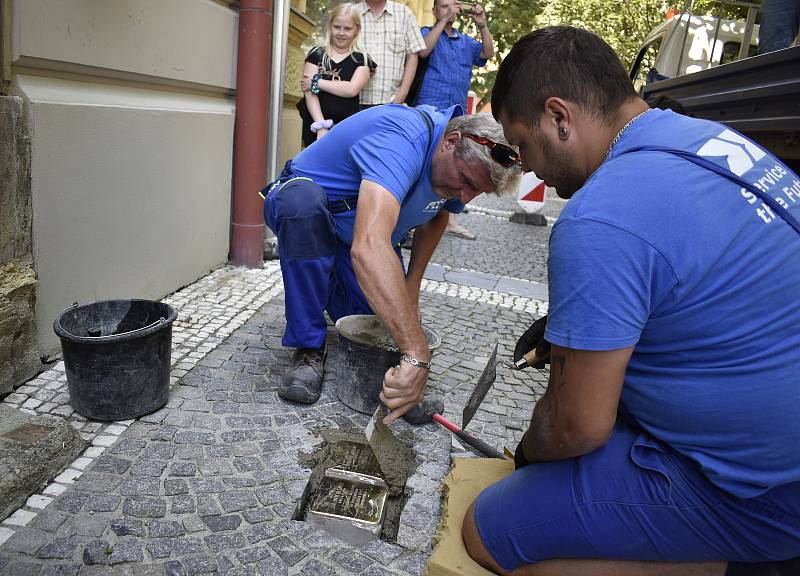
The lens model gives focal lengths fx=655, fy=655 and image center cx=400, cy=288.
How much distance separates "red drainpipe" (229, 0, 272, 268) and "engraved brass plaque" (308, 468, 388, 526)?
2706 millimetres

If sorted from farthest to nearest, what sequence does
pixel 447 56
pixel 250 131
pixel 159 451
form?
pixel 447 56 → pixel 250 131 → pixel 159 451

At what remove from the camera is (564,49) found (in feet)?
4.90

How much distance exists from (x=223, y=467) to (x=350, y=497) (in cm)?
46

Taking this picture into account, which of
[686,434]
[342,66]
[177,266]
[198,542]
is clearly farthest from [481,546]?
[342,66]

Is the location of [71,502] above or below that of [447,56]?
below

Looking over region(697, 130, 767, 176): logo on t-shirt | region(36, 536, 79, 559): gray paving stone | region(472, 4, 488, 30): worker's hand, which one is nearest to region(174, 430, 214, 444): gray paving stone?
region(36, 536, 79, 559): gray paving stone

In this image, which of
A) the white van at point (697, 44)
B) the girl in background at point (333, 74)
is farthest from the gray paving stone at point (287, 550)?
the white van at point (697, 44)

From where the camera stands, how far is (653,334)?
4.59 ft

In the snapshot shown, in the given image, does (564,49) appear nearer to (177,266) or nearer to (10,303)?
(10,303)

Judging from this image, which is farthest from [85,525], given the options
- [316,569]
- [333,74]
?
[333,74]

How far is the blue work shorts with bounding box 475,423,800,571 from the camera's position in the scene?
1.43 m

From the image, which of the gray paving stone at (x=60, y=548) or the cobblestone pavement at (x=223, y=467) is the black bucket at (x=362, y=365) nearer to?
the cobblestone pavement at (x=223, y=467)

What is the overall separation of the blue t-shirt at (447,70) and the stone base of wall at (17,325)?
390 cm

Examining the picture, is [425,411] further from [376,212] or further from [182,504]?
[182,504]
